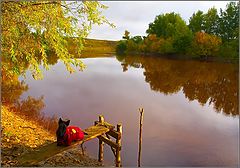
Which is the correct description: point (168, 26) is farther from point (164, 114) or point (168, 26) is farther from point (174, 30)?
point (164, 114)

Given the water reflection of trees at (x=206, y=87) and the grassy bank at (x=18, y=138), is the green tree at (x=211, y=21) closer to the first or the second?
the water reflection of trees at (x=206, y=87)

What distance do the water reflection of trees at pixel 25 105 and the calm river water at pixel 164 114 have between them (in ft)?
2.29

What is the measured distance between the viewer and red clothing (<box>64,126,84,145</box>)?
10.6 metres

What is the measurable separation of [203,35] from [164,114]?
52492 millimetres

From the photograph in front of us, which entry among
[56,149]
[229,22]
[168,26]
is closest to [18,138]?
[56,149]

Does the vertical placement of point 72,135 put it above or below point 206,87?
above

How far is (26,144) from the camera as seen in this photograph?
1310 centimetres

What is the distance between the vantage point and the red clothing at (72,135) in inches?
418

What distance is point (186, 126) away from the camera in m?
20.5

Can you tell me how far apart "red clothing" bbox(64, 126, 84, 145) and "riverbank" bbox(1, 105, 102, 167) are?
141 cm

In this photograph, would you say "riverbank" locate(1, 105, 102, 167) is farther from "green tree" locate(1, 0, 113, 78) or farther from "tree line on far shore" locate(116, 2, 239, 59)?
"tree line on far shore" locate(116, 2, 239, 59)

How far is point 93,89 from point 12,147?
21.0m

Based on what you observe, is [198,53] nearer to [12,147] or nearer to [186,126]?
[186,126]

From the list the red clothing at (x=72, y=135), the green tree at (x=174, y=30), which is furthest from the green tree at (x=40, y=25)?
the green tree at (x=174, y=30)
